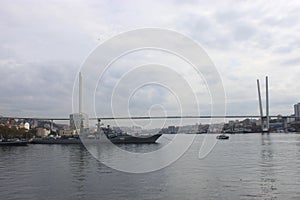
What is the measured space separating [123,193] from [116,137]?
53.0 m

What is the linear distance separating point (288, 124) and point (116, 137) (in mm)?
89369

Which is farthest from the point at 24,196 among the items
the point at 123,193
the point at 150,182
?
the point at 150,182

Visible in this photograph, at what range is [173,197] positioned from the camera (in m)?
11.8

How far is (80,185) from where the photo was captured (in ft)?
47.9

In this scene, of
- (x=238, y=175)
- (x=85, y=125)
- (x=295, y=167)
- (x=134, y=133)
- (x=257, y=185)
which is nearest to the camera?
(x=257, y=185)

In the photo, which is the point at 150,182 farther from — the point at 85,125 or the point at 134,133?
the point at 85,125

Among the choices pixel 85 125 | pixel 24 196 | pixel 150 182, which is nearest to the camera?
pixel 24 196

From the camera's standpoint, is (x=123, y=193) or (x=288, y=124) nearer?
(x=123, y=193)

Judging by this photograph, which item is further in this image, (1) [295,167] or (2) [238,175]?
(1) [295,167]

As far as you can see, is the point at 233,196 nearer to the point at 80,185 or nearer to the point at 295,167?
the point at 80,185

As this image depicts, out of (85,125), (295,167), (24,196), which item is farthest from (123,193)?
(85,125)

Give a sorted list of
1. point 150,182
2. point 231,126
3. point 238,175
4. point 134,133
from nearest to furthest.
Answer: point 150,182
point 238,175
point 134,133
point 231,126

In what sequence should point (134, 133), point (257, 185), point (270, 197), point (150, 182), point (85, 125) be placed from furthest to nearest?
point (85, 125) → point (134, 133) → point (150, 182) → point (257, 185) → point (270, 197)

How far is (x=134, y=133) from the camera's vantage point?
65.1 metres
